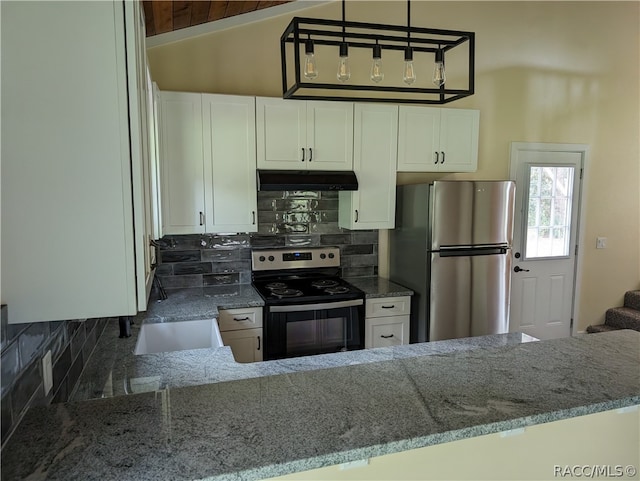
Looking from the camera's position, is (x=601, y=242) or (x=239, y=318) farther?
(x=601, y=242)

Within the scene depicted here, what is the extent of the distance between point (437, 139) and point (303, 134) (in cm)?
113

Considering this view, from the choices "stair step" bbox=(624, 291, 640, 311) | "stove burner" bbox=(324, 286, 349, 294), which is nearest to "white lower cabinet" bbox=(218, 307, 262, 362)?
"stove burner" bbox=(324, 286, 349, 294)

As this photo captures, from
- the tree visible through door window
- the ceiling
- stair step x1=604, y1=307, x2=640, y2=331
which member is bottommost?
stair step x1=604, y1=307, x2=640, y2=331

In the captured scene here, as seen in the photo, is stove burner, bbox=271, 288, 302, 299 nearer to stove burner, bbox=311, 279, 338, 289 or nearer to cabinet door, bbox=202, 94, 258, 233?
stove burner, bbox=311, 279, 338, 289

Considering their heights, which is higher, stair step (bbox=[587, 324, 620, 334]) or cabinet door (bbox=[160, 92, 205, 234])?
cabinet door (bbox=[160, 92, 205, 234])

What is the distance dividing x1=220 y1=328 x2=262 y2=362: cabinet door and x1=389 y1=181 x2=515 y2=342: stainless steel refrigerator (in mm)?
1251

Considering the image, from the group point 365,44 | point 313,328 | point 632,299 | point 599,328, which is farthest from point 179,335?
point 632,299

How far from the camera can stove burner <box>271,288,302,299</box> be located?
10.3 ft

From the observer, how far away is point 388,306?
11.1ft

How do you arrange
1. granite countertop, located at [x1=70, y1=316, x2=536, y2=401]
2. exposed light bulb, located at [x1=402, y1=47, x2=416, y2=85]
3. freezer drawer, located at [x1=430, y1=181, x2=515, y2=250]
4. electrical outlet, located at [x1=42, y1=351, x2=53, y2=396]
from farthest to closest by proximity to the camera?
1. freezer drawer, located at [x1=430, y1=181, x2=515, y2=250]
2. exposed light bulb, located at [x1=402, y1=47, x2=416, y2=85]
3. granite countertop, located at [x1=70, y1=316, x2=536, y2=401]
4. electrical outlet, located at [x1=42, y1=351, x2=53, y2=396]

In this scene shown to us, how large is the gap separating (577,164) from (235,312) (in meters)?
3.69

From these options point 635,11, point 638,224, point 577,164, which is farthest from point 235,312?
point 635,11

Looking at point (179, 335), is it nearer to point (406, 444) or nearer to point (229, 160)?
point (229, 160)

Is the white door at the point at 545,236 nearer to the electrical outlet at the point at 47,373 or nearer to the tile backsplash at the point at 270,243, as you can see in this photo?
the tile backsplash at the point at 270,243
